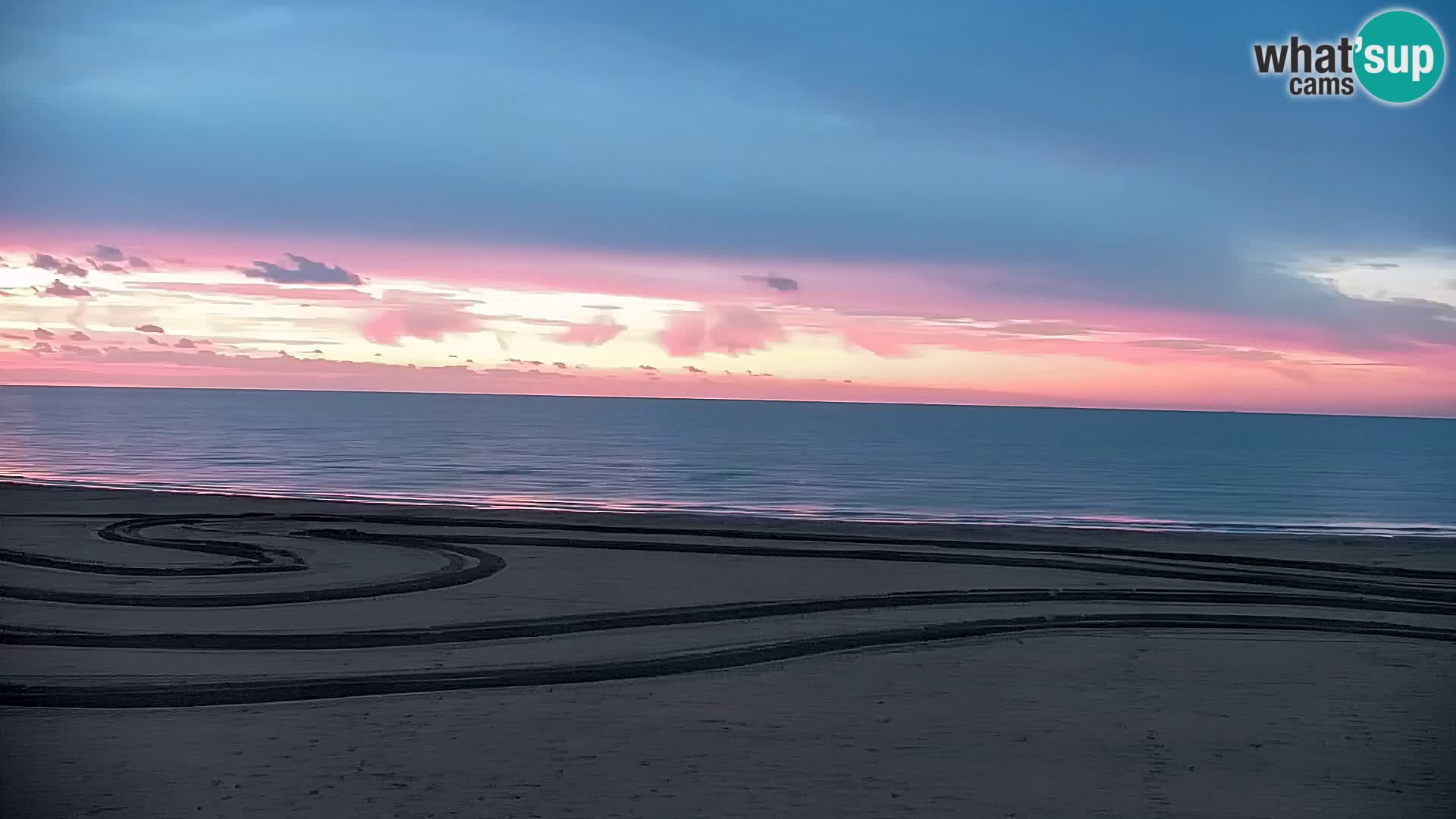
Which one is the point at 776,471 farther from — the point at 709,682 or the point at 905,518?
the point at 709,682

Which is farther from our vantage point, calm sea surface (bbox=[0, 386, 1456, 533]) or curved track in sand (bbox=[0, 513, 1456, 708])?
→ calm sea surface (bbox=[0, 386, 1456, 533])

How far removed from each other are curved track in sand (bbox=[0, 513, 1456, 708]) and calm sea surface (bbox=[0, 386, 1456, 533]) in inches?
581

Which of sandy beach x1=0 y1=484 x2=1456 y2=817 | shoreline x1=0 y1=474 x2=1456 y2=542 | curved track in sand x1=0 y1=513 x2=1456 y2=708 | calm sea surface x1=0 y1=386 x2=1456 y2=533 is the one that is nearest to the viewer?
sandy beach x1=0 y1=484 x2=1456 y2=817

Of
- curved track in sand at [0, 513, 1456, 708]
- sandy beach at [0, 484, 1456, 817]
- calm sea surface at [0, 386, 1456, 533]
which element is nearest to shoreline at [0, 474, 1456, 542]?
calm sea surface at [0, 386, 1456, 533]

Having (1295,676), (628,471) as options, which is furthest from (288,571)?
(628,471)

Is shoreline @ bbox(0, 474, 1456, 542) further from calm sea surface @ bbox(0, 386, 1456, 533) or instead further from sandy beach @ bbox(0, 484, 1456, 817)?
sandy beach @ bbox(0, 484, 1456, 817)

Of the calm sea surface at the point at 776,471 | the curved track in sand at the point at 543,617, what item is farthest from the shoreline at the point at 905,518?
the curved track in sand at the point at 543,617

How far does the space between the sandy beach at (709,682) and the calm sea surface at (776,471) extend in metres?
20.6

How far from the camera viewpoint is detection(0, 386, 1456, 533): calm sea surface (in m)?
50.9

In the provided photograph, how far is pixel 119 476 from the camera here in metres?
57.4

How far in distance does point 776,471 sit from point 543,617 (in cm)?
5371

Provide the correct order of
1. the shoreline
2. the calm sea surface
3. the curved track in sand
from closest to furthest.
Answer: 1. the curved track in sand
2. the shoreline
3. the calm sea surface

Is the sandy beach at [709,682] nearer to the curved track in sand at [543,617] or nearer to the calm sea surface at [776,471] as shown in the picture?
the curved track in sand at [543,617]

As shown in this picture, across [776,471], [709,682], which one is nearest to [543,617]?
[709,682]
